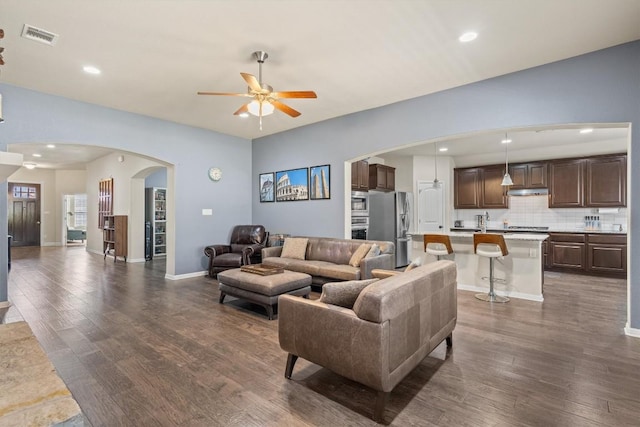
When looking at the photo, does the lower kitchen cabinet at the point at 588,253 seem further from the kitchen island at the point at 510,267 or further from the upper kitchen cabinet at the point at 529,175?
the kitchen island at the point at 510,267

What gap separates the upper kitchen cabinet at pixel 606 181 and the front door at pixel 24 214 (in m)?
16.8

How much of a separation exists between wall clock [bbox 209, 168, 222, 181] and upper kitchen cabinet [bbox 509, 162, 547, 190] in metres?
6.64

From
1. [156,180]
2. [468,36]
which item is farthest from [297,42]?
[156,180]

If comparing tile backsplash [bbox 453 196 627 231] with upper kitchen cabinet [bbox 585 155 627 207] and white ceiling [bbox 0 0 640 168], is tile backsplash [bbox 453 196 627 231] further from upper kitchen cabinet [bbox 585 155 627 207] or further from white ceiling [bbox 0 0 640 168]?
white ceiling [bbox 0 0 640 168]

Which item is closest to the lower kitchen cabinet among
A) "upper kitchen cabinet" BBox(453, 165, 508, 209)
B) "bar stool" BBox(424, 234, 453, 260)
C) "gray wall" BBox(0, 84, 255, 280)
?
"upper kitchen cabinet" BBox(453, 165, 508, 209)

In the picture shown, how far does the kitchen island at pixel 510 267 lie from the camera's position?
4.51 m

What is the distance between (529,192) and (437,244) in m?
3.79

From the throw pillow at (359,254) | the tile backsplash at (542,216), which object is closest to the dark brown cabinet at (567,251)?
the tile backsplash at (542,216)

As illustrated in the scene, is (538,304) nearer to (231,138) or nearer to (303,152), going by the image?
(303,152)

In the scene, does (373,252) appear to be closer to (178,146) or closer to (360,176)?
(360,176)

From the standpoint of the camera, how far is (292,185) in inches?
248

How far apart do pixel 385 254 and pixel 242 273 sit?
2.15m

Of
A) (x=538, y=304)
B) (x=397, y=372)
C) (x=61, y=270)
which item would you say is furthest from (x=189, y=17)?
(x=61, y=270)

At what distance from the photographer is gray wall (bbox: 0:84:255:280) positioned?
427 centimetres
